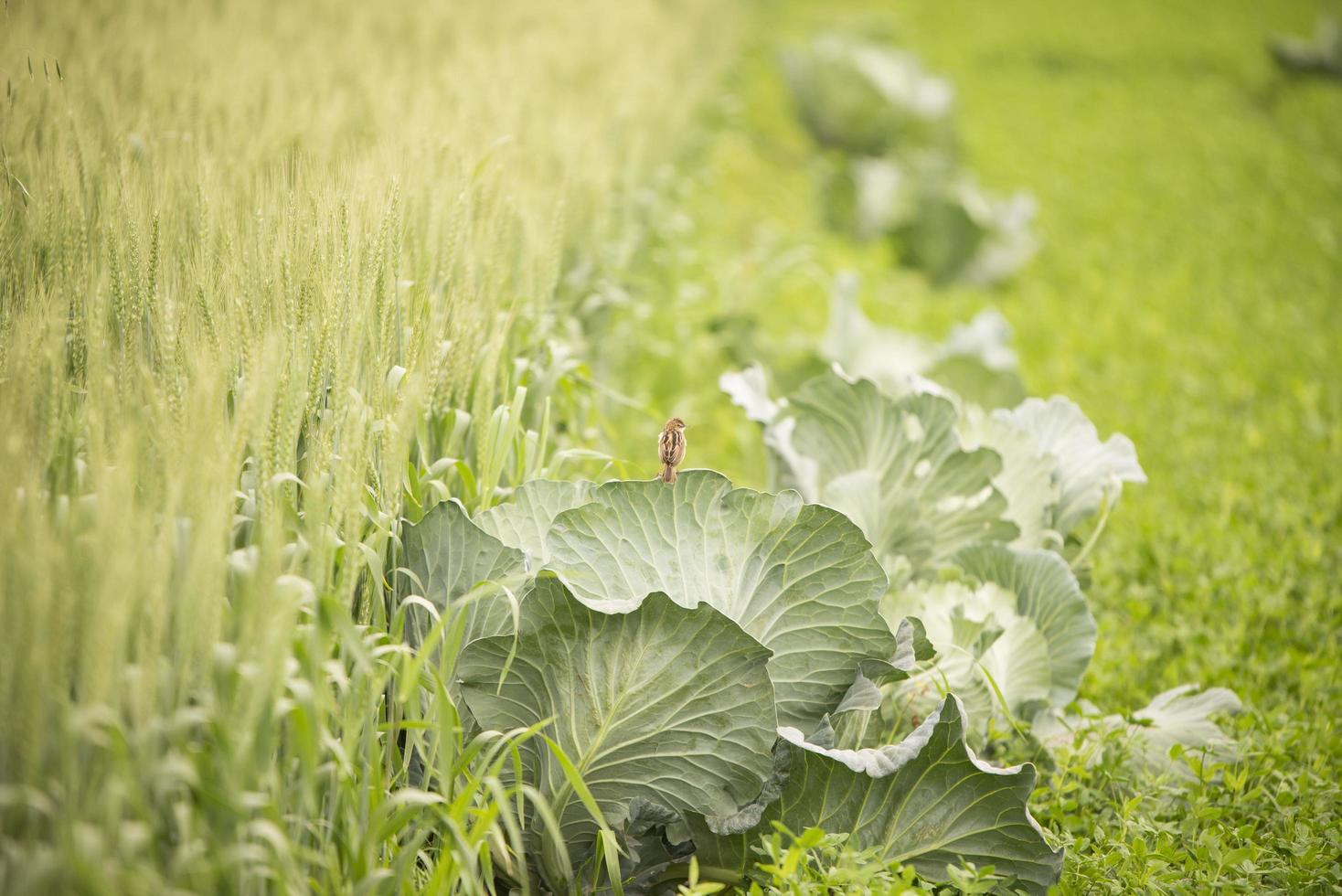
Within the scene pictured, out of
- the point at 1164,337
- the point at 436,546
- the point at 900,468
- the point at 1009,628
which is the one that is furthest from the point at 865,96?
the point at 436,546

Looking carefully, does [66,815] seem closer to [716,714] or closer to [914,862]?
[716,714]

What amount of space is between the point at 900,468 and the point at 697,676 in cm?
103

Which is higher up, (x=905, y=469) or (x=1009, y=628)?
(x=905, y=469)

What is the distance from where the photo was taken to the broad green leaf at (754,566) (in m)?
1.81

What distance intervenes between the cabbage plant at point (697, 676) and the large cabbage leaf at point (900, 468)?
21.6 inches

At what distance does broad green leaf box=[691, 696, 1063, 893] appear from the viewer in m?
1.75

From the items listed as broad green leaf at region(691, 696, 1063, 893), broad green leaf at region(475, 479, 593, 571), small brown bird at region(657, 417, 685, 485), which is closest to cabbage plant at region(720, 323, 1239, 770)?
broad green leaf at region(691, 696, 1063, 893)

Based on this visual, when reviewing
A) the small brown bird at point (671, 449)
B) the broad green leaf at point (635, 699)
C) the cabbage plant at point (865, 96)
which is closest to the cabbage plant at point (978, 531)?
the broad green leaf at point (635, 699)

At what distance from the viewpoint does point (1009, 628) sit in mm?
2227

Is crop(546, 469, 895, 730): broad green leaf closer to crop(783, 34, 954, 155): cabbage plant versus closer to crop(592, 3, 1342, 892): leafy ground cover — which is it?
crop(592, 3, 1342, 892): leafy ground cover

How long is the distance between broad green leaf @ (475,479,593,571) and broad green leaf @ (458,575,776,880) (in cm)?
21

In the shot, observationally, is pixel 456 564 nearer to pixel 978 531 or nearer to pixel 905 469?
pixel 905 469

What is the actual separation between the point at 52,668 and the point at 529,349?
159cm

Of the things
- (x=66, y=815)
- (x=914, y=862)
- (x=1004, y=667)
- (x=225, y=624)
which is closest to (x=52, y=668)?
(x=66, y=815)
